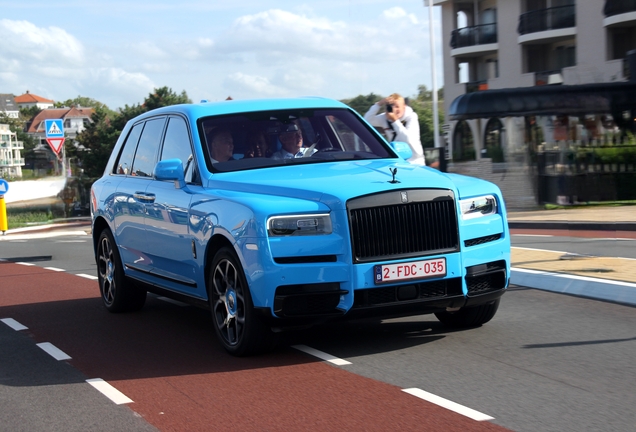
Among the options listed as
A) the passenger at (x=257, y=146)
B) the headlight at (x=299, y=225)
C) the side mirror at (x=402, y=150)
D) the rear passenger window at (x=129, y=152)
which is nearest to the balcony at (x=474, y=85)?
the rear passenger window at (x=129, y=152)

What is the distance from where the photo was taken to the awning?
89.8 feet

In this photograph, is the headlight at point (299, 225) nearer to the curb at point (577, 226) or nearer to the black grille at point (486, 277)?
the black grille at point (486, 277)

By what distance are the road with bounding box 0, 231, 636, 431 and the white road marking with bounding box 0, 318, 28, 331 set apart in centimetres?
15

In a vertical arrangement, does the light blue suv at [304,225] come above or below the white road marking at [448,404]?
above

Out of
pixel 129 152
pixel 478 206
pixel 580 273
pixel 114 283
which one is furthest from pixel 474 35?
pixel 478 206

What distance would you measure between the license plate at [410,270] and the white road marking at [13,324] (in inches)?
167

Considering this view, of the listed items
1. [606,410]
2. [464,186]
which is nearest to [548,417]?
[606,410]

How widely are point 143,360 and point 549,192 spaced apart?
67.1ft

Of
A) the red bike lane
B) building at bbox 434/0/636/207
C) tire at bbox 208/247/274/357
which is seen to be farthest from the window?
building at bbox 434/0/636/207

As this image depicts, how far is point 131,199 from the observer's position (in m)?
8.85

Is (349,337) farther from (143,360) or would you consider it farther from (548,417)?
(548,417)

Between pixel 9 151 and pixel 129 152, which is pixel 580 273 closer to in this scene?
pixel 129 152

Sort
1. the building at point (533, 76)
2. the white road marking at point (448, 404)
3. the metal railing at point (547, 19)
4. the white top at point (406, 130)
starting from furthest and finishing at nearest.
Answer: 1. the metal railing at point (547, 19)
2. the building at point (533, 76)
3. the white top at point (406, 130)
4. the white road marking at point (448, 404)

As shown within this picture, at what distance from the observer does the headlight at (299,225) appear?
6281mm
